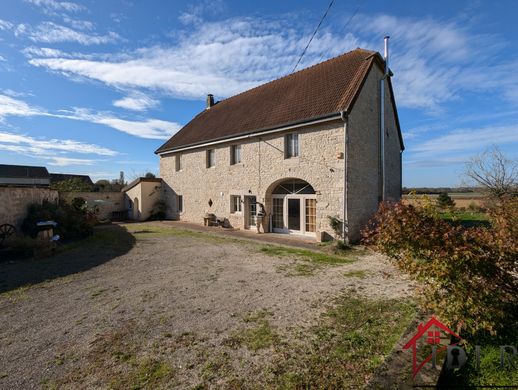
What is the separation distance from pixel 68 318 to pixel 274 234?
926 cm

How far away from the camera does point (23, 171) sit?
42312 mm

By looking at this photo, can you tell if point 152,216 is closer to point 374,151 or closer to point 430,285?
point 374,151

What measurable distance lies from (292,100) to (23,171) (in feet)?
157

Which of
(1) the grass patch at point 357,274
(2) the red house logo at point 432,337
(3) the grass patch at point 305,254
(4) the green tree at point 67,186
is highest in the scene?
(4) the green tree at point 67,186

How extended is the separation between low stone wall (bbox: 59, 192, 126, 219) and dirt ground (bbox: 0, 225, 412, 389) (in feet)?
43.0

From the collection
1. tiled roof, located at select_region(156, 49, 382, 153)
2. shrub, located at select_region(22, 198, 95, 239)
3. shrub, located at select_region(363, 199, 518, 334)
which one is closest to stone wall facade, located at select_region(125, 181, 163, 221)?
tiled roof, located at select_region(156, 49, 382, 153)

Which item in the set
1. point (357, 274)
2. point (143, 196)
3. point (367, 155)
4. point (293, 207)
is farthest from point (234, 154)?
point (357, 274)

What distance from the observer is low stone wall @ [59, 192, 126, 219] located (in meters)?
20.5

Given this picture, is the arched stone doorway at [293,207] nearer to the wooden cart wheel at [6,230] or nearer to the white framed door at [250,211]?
the white framed door at [250,211]

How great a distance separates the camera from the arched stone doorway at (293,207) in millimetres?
12062

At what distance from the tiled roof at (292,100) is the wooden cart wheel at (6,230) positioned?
9.74m

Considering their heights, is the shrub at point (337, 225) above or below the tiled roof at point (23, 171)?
below

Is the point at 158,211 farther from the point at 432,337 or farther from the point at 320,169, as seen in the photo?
the point at 432,337

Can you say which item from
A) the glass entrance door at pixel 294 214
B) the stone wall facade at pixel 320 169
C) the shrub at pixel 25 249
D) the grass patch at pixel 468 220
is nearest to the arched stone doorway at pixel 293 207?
the glass entrance door at pixel 294 214
